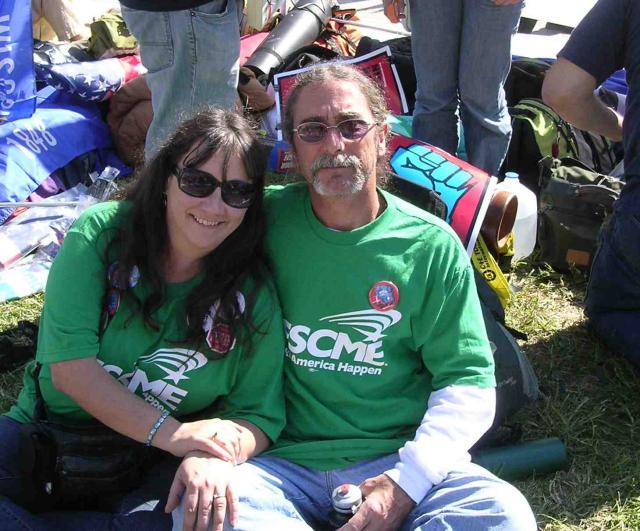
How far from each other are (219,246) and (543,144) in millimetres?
2786

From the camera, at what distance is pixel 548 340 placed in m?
3.53

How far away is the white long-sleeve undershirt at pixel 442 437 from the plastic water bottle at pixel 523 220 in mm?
1925

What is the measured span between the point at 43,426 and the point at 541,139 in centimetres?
328

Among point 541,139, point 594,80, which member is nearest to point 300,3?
point 541,139

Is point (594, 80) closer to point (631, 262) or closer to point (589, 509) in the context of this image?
point (631, 262)

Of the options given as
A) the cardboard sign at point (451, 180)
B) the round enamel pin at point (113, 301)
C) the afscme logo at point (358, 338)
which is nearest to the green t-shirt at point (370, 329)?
the afscme logo at point (358, 338)

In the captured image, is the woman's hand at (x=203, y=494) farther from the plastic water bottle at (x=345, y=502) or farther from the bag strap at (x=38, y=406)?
the bag strap at (x=38, y=406)

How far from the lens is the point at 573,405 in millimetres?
3129

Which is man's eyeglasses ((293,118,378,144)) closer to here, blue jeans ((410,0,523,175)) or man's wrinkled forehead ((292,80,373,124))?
man's wrinkled forehead ((292,80,373,124))

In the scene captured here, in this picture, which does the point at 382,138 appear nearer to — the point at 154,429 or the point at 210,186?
the point at 210,186

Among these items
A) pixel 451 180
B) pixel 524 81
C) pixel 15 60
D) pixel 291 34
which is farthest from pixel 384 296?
pixel 291 34

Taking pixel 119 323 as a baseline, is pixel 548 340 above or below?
below

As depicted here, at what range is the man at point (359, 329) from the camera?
7.35 ft

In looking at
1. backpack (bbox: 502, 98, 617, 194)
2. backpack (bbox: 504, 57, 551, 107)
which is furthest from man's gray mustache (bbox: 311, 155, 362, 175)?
backpack (bbox: 504, 57, 551, 107)
